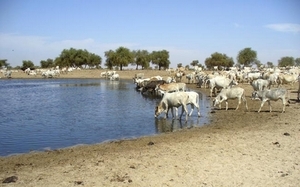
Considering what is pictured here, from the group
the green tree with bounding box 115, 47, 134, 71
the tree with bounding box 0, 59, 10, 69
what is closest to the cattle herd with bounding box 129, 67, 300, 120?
the green tree with bounding box 115, 47, 134, 71

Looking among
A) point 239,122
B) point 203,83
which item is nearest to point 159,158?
point 239,122

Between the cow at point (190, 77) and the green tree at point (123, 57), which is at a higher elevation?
the green tree at point (123, 57)

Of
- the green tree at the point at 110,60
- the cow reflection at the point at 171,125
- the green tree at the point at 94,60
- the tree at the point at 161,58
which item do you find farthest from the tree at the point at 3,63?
the cow reflection at the point at 171,125

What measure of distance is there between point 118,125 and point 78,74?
6812 centimetres

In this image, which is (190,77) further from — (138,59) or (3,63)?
(3,63)

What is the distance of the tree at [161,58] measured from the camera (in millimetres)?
105875

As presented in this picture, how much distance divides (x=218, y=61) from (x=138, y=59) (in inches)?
943

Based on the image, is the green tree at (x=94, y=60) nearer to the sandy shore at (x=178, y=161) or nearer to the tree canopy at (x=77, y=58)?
the tree canopy at (x=77, y=58)

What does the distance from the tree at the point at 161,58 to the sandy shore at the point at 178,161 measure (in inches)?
3610

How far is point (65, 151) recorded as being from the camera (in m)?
11.9

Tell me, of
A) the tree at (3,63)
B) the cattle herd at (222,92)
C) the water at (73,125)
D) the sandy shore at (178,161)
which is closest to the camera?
the sandy shore at (178,161)

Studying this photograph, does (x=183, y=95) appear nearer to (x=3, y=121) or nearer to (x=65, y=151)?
(x=65, y=151)

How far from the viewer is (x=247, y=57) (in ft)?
329

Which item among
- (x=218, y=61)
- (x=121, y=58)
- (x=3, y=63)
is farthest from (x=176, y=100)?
(x=3, y=63)
